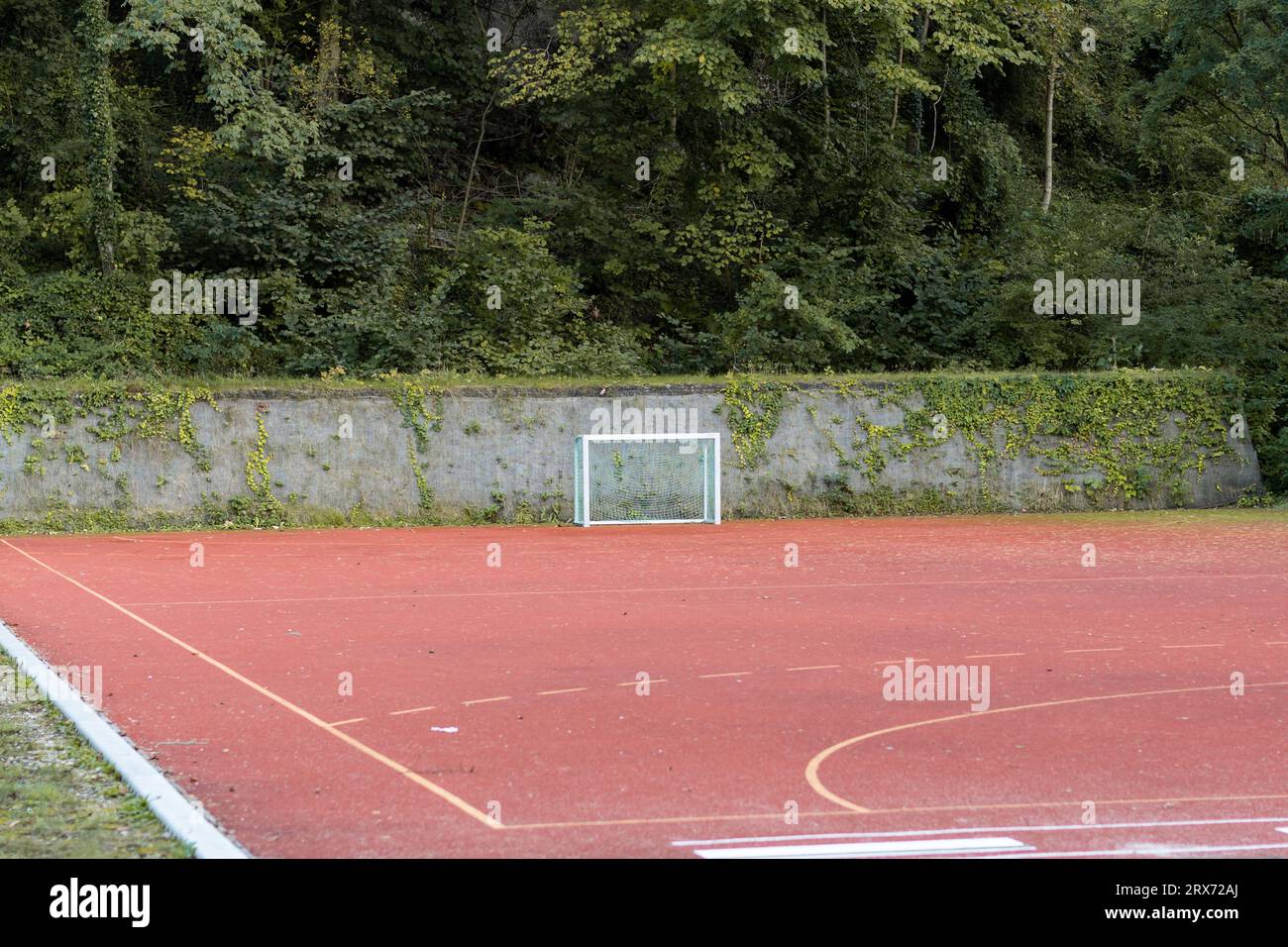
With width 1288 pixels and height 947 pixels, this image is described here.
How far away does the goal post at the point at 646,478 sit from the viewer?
82.6 feet

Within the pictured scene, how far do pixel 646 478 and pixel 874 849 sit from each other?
768 inches

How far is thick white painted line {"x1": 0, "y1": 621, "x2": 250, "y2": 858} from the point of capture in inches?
229

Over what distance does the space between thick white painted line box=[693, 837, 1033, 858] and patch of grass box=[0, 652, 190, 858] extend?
2.25 m

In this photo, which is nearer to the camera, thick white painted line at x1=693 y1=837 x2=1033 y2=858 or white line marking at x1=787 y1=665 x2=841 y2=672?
thick white painted line at x1=693 y1=837 x2=1033 y2=858

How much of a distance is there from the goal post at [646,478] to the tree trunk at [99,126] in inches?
501

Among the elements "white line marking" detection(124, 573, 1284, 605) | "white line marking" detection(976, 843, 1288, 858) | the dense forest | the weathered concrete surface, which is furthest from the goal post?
"white line marking" detection(976, 843, 1288, 858)

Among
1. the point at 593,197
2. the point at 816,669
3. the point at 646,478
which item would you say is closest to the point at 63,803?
the point at 816,669

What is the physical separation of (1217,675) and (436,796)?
6.25 m

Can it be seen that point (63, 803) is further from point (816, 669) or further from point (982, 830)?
point (816, 669)

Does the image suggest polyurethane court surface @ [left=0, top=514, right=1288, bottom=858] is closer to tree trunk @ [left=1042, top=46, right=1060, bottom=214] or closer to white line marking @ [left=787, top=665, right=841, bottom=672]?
white line marking @ [left=787, top=665, right=841, bottom=672]

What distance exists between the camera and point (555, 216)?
36.2 meters

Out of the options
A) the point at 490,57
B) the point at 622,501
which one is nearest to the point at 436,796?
the point at 622,501

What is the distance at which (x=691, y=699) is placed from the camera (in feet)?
30.9
